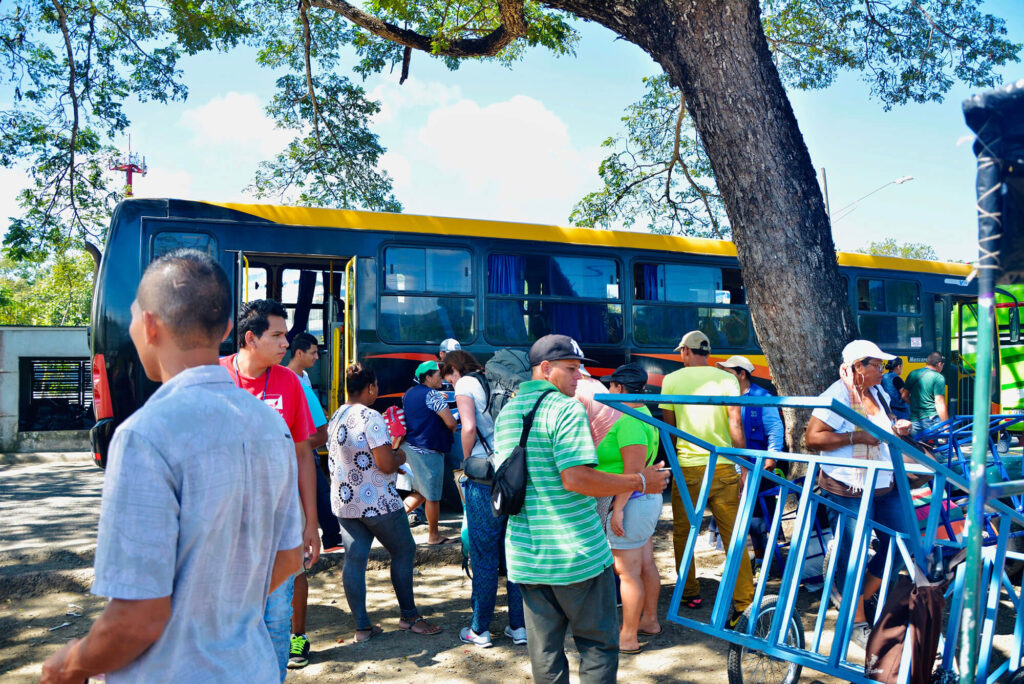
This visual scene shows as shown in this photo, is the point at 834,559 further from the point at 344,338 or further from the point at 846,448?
the point at 344,338

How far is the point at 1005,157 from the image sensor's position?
2.20m

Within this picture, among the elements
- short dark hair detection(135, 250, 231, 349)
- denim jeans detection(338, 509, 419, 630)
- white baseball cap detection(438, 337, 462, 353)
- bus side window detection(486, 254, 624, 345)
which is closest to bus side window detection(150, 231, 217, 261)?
white baseball cap detection(438, 337, 462, 353)

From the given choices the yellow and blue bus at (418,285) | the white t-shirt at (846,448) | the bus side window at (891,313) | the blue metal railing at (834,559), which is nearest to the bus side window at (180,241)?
the yellow and blue bus at (418,285)

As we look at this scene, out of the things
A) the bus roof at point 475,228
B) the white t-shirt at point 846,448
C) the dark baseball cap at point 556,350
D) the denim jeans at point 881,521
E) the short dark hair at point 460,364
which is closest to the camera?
the dark baseball cap at point 556,350

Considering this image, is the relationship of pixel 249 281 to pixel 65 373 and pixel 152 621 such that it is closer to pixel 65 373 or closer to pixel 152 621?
pixel 152 621

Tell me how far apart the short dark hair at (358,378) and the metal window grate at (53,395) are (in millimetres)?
12956

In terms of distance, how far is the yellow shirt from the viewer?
4.98 meters

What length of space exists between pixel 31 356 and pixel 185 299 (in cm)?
1627

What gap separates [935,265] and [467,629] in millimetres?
9917

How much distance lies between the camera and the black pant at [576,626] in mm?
2943

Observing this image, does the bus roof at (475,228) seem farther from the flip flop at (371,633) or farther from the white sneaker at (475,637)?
the white sneaker at (475,637)

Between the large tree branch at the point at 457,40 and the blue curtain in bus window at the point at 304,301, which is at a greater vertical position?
the large tree branch at the point at 457,40

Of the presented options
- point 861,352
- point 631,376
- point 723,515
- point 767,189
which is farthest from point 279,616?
point 767,189

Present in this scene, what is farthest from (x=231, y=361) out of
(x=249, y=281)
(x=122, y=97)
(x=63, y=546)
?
(x=122, y=97)
